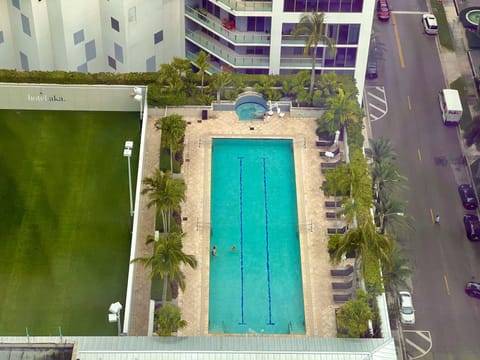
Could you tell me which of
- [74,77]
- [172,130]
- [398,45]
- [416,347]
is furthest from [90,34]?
[416,347]

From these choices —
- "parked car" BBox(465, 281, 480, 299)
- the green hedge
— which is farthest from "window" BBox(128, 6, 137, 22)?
"parked car" BBox(465, 281, 480, 299)

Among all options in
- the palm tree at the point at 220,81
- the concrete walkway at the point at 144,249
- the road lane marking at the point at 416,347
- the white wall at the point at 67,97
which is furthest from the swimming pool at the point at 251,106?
the road lane marking at the point at 416,347

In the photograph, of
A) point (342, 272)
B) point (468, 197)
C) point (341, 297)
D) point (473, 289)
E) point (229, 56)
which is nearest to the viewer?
point (341, 297)

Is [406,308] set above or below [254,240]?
below

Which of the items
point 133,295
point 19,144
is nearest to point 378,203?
point 133,295

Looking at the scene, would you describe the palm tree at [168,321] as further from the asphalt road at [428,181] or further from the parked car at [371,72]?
the parked car at [371,72]

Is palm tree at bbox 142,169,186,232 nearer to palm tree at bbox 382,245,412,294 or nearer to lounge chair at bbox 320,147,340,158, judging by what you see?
lounge chair at bbox 320,147,340,158

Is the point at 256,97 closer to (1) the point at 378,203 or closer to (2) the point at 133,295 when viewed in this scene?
(1) the point at 378,203

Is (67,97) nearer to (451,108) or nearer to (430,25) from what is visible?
(451,108)
